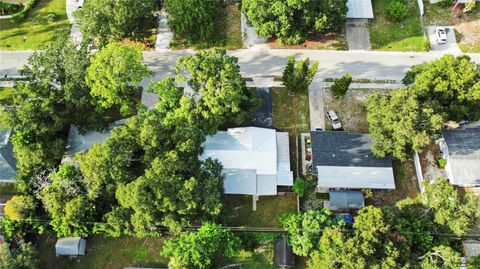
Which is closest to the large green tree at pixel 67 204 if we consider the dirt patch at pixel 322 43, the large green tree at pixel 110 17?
the large green tree at pixel 110 17

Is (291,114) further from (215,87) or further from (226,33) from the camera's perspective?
(226,33)

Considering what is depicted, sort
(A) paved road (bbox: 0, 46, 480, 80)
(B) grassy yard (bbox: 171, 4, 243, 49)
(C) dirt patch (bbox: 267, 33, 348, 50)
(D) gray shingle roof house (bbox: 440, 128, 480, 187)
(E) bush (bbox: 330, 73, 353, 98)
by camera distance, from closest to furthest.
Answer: (D) gray shingle roof house (bbox: 440, 128, 480, 187)
(E) bush (bbox: 330, 73, 353, 98)
(A) paved road (bbox: 0, 46, 480, 80)
(C) dirt patch (bbox: 267, 33, 348, 50)
(B) grassy yard (bbox: 171, 4, 243, 49)

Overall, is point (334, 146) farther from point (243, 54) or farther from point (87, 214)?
point (87, 214)

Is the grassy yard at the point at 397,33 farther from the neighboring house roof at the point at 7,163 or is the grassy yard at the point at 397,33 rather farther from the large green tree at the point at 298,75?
the neighboring house roof at the point at 7,163

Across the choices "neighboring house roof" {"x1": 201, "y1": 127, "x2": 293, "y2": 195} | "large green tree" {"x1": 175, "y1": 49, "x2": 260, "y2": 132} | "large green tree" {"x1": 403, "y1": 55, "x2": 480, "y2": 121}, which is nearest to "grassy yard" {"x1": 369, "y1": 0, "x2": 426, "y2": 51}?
"large green tree" {"x1": 403, "y1": 55, "x2": 480, "y2": 121}

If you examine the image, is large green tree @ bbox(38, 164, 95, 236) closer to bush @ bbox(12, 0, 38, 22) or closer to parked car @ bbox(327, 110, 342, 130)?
parked car @ bbox(327, 110, 342, 130)

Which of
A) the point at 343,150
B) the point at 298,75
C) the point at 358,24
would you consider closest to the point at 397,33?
the point at 358,24

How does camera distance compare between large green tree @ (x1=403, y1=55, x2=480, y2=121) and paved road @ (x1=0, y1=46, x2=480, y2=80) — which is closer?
large green tree @ (x1=403, y1=55, x2=480, y2=121)
